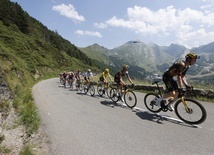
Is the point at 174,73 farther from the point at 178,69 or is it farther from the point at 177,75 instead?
the point at 178,69

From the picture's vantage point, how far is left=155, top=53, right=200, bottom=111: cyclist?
7.35 metres

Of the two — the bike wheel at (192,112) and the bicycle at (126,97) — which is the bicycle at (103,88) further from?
the bike wheel at (192,112)

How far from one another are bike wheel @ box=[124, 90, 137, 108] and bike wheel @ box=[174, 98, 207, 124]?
3.20 m

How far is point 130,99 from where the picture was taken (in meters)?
11.1

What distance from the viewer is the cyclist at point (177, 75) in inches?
289

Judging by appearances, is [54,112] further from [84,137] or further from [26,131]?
[84,137]

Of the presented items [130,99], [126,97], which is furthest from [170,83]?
[126,97]

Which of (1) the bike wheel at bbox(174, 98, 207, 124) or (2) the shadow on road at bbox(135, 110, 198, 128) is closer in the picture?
(1) the bike wheel at bbox(174, 98, 207, 124)

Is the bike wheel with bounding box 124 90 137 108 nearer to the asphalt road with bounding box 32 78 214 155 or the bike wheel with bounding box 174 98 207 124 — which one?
the asphalt road with bounding box 32 78 214 155

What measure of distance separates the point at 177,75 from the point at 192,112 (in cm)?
146

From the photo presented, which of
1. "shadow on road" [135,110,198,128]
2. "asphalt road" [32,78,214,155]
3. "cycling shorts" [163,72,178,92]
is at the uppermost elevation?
"cycling shorts" [163,72,178,92]

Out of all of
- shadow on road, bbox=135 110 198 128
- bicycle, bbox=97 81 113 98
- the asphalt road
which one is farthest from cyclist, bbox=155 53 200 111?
bicycle, bbox=97 81 113 98

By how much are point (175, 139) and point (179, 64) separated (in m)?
2.91

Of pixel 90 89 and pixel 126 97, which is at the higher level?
pixel 126 97
